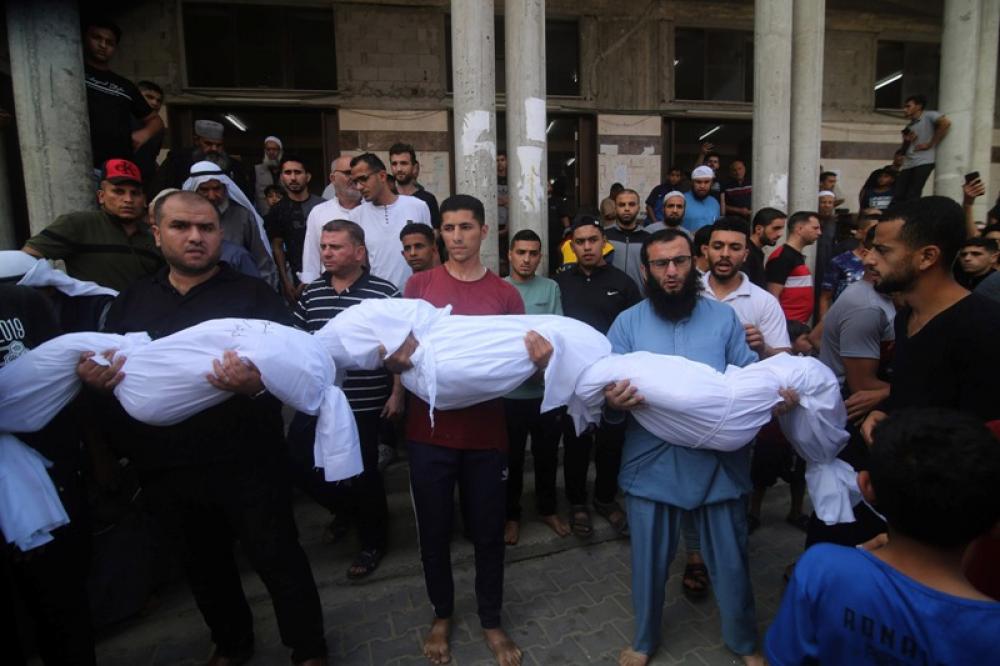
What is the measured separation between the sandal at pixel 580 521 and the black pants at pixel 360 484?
1225 mm

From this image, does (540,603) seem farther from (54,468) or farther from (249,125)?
(249,125)

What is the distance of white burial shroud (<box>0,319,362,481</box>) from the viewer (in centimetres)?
194

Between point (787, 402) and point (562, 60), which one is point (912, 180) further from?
point (787, 402)

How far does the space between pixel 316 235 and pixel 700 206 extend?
15.0ft

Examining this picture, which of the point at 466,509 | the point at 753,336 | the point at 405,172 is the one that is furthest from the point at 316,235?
the point at 753,336

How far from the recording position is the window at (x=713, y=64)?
10133mm

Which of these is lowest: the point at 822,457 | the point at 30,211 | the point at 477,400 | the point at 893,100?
the point at 822,457

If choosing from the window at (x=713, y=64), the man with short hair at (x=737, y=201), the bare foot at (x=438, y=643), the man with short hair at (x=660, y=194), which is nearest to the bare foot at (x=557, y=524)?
the bare foot at (x=438, y=643)

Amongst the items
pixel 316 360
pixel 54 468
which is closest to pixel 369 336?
pixel 316 360

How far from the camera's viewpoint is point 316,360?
2129mm

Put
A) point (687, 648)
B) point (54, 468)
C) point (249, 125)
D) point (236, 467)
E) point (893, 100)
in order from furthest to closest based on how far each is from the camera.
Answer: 1. point (893, 100)
2. point (249, 125)
3. point (687, 648)
4. point (236, 467)
5. point (54, 468)

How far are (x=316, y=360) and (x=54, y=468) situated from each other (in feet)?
3.43

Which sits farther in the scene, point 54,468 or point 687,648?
point 687,648

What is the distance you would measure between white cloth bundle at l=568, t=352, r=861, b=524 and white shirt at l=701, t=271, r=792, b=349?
793mm
